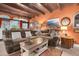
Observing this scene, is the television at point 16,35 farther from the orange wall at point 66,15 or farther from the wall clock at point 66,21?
the wall clock at point 66,21

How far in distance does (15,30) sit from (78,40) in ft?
3.78

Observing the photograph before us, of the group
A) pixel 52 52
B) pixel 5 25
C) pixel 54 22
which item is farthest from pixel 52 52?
pixel 5 25

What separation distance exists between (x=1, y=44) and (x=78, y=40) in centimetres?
138

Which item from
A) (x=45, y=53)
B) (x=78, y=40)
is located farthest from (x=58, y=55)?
(x=78, y=40)

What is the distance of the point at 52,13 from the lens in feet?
7.55

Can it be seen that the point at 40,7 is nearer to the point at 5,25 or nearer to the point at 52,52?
the point at 5,25

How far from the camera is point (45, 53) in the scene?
232cm

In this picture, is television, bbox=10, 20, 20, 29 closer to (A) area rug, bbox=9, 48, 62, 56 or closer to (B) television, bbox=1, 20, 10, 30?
(B) television, bbox=1, 20, 10, 30

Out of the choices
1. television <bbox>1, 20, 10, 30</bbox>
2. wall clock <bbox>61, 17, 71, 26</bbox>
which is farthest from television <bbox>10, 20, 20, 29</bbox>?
wall clock <bbox>61, 17, 71, 26</bbox>

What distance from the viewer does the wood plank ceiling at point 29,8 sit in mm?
2244

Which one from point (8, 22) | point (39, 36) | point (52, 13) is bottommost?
point (39, 36)

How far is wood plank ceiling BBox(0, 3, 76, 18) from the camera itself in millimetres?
2244

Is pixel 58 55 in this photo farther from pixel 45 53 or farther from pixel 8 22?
pixel 8 22

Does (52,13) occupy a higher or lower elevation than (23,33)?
higher
